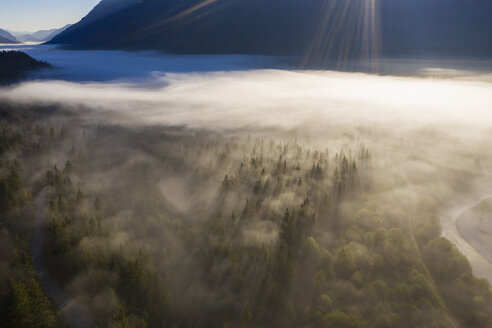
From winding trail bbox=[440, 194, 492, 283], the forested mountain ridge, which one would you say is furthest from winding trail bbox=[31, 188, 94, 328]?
winding trail bbox=[440, 194, 492, 283]

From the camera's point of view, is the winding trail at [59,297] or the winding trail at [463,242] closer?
the winding trail at [59,297]

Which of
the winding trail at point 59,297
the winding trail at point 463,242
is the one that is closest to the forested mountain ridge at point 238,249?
the winding trail at point 59,297

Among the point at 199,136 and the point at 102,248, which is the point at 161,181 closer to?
the point at 102,248

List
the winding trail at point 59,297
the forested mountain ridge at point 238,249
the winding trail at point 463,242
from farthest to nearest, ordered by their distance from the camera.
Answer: the winding trail at point 463,242, the forested mountain ridge at point 238,249, the winding trail at point 59,297

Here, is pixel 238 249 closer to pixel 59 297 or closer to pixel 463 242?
pixel 59 297

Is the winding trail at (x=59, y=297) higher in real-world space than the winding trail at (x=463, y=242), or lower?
higher

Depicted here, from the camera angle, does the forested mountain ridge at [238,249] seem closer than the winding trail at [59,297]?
No

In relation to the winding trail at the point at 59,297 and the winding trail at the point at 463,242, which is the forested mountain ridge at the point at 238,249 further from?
the winding trail at the point at 463,242

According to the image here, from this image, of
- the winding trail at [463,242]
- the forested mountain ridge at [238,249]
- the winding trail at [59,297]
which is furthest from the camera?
the winding trail at [463,242]
